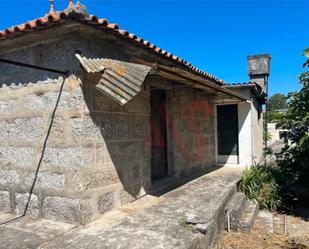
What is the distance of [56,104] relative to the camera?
4.35 metres

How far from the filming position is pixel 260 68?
12.9 metres

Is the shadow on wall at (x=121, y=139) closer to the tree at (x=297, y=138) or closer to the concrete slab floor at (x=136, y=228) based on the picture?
the concrete slab floor at (x=136, y=228)

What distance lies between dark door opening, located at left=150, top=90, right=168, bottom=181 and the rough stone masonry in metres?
1.51

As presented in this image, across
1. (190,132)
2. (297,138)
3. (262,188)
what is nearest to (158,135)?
(190,132)

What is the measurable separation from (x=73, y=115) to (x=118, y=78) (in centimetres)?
89

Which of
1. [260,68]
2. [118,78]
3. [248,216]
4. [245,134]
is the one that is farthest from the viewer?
[260,68]

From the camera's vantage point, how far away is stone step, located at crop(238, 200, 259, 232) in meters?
5.56

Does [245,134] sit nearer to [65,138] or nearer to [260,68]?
[260,68]

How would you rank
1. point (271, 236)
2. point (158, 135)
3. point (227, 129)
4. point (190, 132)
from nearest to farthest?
point (271, 236)
point (158, 135)
point (190, 132)
point (227, 129)

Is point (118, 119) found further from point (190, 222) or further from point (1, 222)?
point (1, 222)

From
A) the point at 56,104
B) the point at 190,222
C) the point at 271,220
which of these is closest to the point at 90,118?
the point at 56,104

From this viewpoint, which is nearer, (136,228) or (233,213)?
(136,228)

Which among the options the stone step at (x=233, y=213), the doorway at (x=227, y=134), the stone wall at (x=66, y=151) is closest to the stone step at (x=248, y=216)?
the stone step at (x=233, y=213)

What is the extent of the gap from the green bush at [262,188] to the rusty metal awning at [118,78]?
5064 mm
